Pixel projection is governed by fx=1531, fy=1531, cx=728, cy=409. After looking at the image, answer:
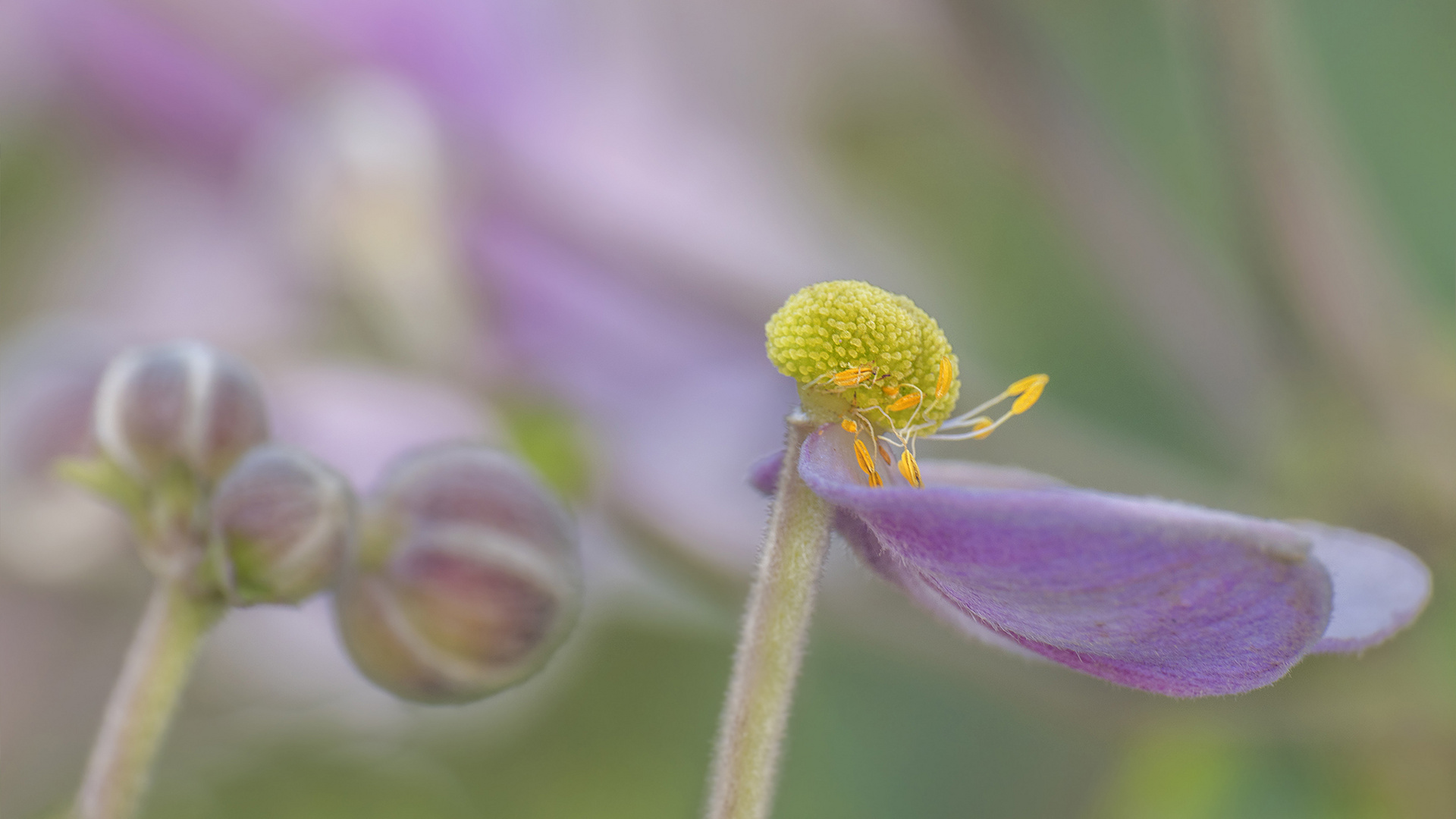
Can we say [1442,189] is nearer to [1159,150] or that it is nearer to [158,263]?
[1159,150]

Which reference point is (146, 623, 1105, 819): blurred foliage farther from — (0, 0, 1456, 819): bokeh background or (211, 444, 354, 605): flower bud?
(211, 444, 354, 605): flower bud

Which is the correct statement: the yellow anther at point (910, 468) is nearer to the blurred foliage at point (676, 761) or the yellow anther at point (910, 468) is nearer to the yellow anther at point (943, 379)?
the yellow anther at point (943, 379)

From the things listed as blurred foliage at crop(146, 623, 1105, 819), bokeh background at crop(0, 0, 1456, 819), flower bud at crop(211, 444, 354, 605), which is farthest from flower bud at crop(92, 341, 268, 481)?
blurred foliage at crop(146, 623, 1105, 819)

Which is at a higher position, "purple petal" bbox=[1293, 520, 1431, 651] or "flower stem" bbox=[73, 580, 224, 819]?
"purple petal" bbox=[1293, 520, 1431, 651]

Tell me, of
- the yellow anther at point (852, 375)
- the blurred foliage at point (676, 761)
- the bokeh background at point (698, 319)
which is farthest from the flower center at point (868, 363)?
the blurred foliage at point (676, 761)

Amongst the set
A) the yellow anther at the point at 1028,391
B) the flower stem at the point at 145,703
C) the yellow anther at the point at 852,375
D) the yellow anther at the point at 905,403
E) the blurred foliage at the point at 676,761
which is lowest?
the flower stem at the point at 145,703

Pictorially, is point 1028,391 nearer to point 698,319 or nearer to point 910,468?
point 910,468

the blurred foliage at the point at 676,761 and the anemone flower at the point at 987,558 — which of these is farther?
the blurred foliage at the point at 676,761
